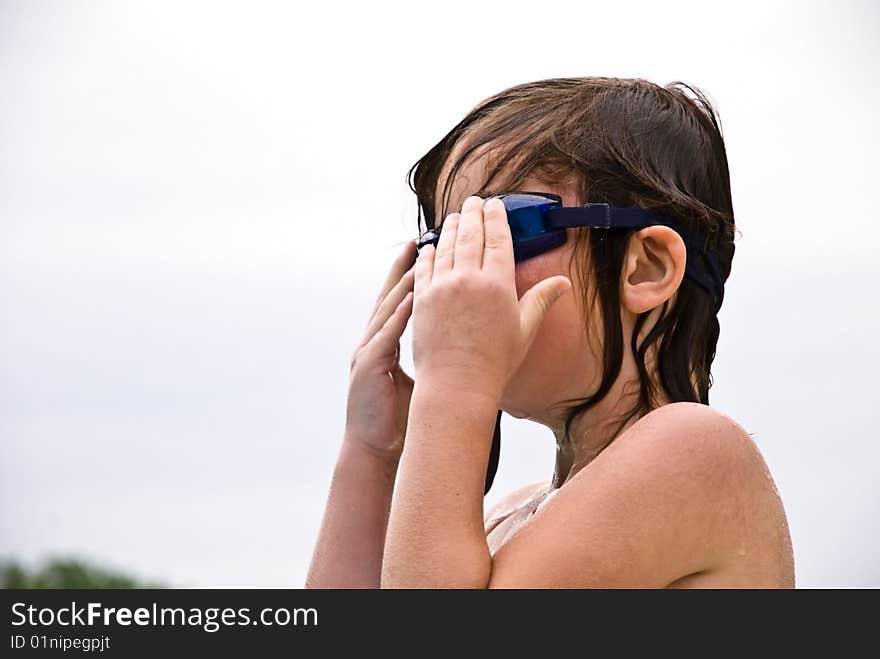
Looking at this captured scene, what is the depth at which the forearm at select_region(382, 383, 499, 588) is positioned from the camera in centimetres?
231

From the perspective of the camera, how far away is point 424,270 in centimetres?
268

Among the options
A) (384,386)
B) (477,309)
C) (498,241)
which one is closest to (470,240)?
(498,241)

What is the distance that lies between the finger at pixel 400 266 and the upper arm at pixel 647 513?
1.08 meters

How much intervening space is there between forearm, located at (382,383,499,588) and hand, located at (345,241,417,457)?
0.74m

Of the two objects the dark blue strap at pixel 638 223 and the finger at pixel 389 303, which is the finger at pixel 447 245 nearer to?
the dark blue strap at pixel 638 223

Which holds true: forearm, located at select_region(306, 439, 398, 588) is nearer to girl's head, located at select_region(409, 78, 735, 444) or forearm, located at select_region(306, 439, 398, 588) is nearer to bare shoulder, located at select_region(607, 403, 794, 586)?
girl's head, located at select_region(409, 78, 735, 444)

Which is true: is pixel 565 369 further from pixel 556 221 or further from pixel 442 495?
pixel 442 495

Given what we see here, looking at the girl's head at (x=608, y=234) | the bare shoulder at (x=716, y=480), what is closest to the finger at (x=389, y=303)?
the girl's head at (x=608, y=234)

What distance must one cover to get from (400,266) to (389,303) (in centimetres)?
13

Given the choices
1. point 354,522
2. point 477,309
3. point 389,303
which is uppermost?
point 389,303

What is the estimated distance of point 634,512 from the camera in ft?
7.77

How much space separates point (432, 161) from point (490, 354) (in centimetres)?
82

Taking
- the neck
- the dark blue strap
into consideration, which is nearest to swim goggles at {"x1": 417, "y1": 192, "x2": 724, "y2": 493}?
the dark blue strap
